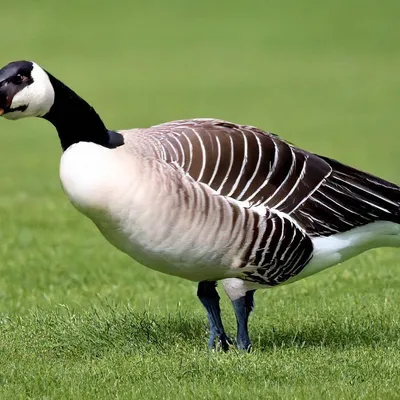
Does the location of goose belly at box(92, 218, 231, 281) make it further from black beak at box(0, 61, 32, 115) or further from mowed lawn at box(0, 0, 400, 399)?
black beak at box(0, 61, 32, 115)

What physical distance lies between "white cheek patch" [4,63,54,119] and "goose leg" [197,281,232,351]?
1.56 m

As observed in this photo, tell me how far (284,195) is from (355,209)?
478mm

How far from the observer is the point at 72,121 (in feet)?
19.1

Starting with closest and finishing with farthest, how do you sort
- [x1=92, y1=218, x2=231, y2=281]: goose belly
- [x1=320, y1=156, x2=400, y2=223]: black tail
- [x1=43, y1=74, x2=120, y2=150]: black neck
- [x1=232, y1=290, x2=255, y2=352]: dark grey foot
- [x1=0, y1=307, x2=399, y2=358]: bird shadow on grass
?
[x1=92, y1=218, x2=231, y2=281]: goose belly < [x1=43, y1=74, x2=120, y2=150]: black neck < [x1=232, y1=290, x2=255, y2=352]: dark grey foot < [x1=320, y1=156, x2=400, y2=223]: black tail < [x1=0, y1=307, x2=399, y2=358]: bird shadow on grass

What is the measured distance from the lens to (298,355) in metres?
5.95

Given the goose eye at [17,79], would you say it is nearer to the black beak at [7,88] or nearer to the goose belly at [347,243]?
the black beak at [7,88]

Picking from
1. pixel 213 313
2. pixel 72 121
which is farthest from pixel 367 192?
pixel 72 121

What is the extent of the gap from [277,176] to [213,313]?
3.22 feet

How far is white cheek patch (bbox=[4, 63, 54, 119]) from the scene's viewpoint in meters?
5.60

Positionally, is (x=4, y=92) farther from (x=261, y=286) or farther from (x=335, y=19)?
(x=335, y=19)

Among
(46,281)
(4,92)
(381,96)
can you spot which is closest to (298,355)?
(4,92)

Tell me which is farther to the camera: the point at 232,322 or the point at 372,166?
the point at 372,166

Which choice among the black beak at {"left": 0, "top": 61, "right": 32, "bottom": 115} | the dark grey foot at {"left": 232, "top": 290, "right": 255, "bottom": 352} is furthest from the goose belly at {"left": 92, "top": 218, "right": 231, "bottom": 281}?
the black beak at {"left": 0, "top": 61, "right": 32, "bottom": 115}

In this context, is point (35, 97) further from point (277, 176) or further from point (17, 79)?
point (277, 176)
